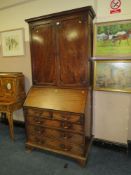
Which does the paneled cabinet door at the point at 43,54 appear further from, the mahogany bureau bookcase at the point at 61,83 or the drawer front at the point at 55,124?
the drawer front at the point at 55,124

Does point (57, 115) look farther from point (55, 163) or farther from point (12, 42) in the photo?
point (12, 42)

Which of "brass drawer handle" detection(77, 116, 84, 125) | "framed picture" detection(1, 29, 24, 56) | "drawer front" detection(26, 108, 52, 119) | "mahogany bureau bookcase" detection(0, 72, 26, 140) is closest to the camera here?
"brass drawer handle" detection(77, 116, 84, 125)

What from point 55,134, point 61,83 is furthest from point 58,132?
point 61,83

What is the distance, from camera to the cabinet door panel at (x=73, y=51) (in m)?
1.89

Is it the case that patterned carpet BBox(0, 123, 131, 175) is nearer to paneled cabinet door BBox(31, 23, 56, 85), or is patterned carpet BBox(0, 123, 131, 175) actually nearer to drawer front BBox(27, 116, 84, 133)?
drawer front BBox(27, 116, 84, 133)

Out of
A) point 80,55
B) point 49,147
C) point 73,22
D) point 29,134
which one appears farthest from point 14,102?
point 73,22

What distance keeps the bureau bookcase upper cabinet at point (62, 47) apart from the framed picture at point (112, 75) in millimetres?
346

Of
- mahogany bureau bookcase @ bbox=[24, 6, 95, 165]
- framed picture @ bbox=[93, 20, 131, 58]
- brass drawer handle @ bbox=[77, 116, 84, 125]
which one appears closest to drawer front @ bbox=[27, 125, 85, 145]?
mahogany bureau bookcase @ bbox=[24, 6, 95, 165]

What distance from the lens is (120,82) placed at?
2150mm

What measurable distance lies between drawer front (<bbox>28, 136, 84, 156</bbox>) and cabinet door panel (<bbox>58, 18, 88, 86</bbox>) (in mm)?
873

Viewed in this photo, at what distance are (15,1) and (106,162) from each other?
3.22 m

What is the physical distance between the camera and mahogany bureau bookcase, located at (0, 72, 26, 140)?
256 centimetres

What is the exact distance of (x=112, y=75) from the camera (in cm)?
219

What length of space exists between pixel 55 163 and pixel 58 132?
45 centimetres
